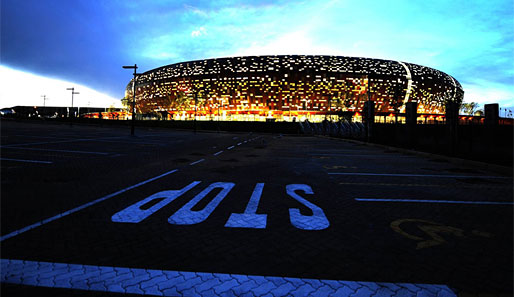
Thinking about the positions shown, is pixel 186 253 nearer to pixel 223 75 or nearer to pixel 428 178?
pixel 428 178

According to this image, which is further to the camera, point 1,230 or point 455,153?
point 455,153

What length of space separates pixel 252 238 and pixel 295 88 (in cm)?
13043

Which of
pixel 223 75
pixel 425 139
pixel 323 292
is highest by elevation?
pixel 223 75

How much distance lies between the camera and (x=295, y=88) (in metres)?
129

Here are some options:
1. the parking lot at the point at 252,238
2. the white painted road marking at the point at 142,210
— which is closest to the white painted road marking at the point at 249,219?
the parking lot at the point at 252,238

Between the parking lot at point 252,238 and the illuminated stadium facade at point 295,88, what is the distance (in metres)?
120

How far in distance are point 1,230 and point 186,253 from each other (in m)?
2.49

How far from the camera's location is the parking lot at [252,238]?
241 cm

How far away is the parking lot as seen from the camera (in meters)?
2.41

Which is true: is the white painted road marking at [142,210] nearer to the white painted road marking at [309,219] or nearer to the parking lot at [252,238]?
the parking lot at [252,238]

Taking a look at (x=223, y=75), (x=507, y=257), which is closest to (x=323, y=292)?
(x=507, y=257)

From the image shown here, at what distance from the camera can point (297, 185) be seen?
21.3 feet

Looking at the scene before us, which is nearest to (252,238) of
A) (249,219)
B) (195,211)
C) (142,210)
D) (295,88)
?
(249,219)

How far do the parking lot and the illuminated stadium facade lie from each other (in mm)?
119822
